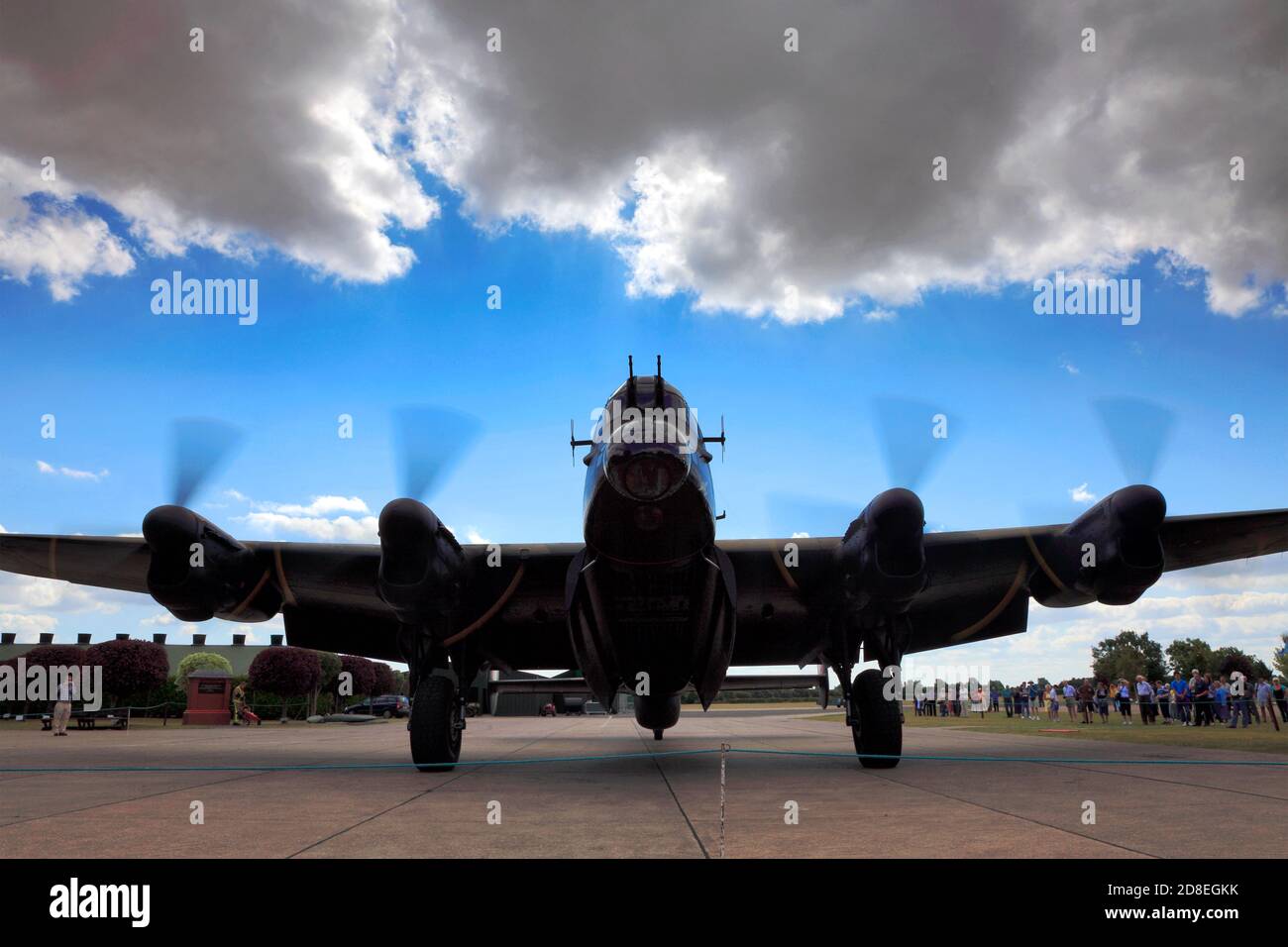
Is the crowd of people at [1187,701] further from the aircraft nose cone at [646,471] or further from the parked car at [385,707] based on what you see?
the parked car at [385,707]

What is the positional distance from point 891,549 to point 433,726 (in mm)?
6528

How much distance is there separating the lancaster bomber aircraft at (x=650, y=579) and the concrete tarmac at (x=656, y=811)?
161cm

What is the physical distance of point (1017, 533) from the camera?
11.8 m

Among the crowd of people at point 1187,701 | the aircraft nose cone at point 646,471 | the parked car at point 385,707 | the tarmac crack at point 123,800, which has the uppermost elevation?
the aircraft nose cone at point 646,471

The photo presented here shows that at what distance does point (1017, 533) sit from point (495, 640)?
323 inches

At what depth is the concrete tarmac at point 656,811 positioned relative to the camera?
566 cm

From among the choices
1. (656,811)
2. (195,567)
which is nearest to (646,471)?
(656,811)

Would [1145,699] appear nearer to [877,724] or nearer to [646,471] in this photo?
[877,724]

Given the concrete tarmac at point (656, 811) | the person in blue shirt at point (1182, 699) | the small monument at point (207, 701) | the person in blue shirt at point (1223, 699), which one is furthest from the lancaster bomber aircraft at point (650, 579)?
the small monument at point (207, 701)

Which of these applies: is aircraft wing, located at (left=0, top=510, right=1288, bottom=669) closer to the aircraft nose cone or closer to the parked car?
the aircraft nose cone

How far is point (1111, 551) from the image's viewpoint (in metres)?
10.5
